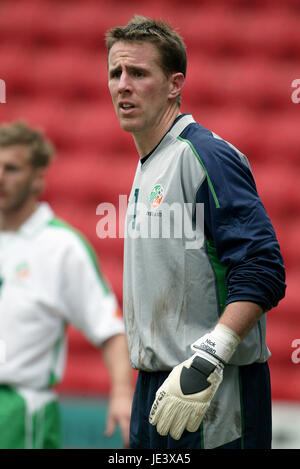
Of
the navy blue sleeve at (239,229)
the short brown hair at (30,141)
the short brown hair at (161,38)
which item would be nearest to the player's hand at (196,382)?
the navy blue sleeve at (239,229)

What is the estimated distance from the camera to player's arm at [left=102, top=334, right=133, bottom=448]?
9.29 ft

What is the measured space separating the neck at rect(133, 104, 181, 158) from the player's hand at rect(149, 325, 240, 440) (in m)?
0.56

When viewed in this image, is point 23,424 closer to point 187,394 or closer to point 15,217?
point 15,217

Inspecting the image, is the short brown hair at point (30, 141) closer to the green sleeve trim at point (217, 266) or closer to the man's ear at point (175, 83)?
the man's ear at point (175, 83)

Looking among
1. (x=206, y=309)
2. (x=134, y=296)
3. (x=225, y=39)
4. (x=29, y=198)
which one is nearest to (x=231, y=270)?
(x=206, y=309)

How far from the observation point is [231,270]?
173cm

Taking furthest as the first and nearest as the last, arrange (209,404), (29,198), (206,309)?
(29,198) → (206,309) → (209,404)

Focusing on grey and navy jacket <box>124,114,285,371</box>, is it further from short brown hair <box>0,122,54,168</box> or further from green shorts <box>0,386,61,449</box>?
short brown hair <box>0,122,54,168</box>

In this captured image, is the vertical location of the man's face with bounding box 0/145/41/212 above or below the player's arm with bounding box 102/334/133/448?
above

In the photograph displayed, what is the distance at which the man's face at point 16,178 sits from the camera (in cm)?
326

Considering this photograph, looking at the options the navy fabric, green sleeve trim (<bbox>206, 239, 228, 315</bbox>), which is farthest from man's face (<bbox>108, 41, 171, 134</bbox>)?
the navy fabric

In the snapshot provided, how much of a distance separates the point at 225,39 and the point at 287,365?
3184 mm

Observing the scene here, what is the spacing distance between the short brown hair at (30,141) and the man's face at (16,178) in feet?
0.08
